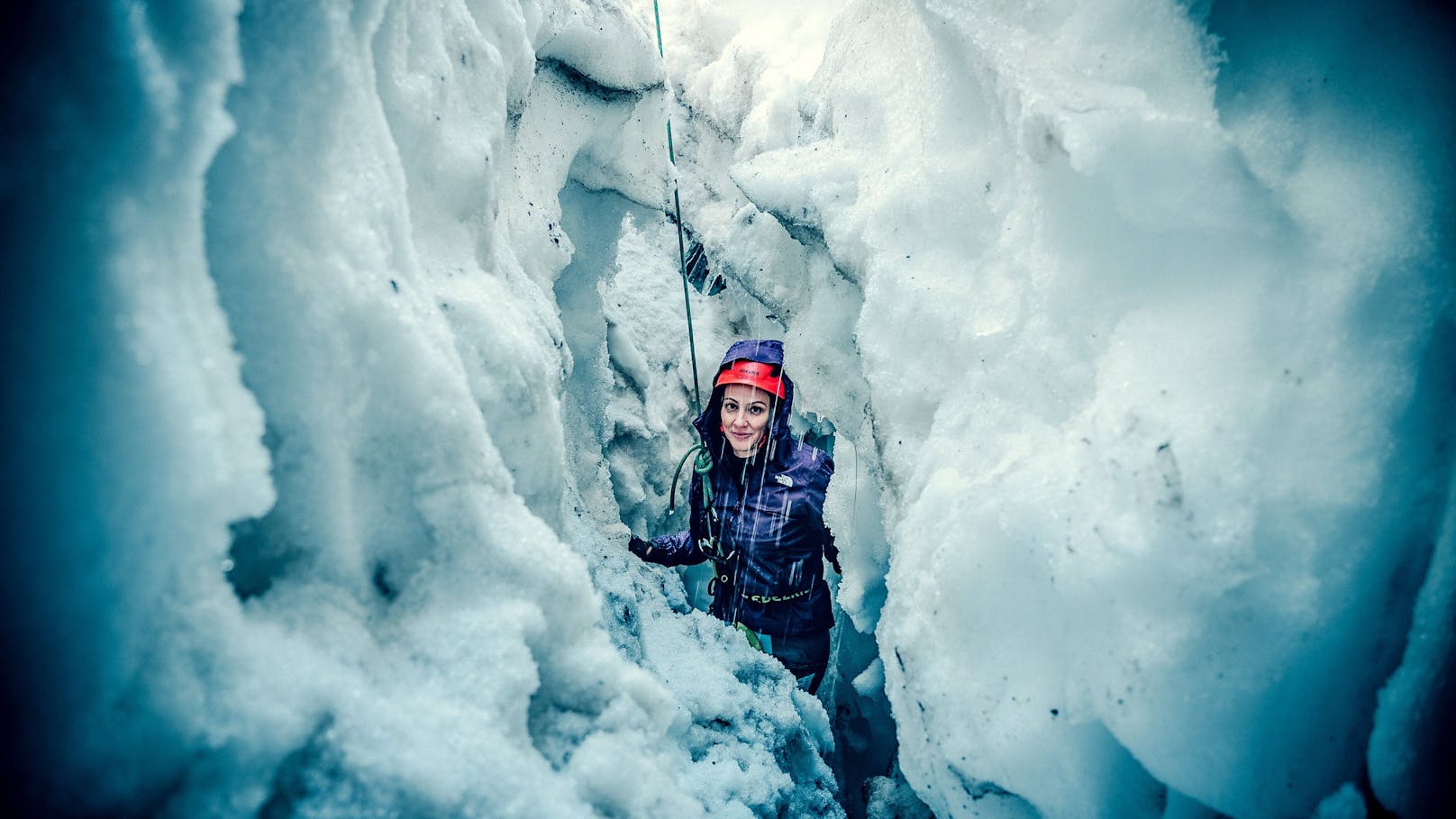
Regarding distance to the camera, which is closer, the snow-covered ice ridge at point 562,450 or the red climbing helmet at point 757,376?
the snow-covered ice ridge at point 562,450

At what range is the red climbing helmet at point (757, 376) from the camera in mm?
2840

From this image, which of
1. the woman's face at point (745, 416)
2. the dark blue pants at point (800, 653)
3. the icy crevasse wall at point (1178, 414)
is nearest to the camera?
the icy crevasse wall at point (1178, 414)

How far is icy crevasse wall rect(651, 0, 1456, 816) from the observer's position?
1.00m

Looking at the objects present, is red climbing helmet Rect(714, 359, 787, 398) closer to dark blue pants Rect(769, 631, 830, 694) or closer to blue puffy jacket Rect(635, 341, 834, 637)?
blue puffy jacket Rect(635, 341, 834, 637)

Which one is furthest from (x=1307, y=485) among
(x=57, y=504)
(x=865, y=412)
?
(x=57, y=504)

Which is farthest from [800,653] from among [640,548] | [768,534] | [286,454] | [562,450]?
[286,454]

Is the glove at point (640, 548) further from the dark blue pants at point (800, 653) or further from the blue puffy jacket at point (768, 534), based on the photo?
the dark blue pants at point (800, 653)

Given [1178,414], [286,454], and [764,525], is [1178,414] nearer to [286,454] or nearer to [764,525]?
[286,454]

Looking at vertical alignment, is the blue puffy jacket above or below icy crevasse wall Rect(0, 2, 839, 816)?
below

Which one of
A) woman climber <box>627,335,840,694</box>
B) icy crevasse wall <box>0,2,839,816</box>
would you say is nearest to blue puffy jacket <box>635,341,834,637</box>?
woman climber <box>627,335,840,694</box>

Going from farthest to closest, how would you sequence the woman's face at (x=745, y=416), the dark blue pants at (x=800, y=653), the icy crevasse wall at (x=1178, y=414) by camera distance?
the dark blue pants at (x=800, y=653)
the woman's face at (x=745, y=416)
the icy crevasse wall at (x=1178, y=414)

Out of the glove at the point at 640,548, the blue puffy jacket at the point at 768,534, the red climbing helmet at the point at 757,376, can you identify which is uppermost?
the red climbing helmet at the point at 757,376

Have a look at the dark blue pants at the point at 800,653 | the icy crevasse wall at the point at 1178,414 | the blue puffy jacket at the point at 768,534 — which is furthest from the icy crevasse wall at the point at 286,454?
the dark blue pants at the point at 800,653

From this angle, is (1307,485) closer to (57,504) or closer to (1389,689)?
(1389,689)
